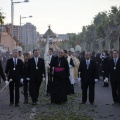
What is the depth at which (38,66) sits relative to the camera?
59.4 feet

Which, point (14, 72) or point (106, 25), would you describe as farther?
point (106, 25)

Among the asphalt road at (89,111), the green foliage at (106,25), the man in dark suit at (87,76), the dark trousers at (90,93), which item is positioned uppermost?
the green foliage at (106,25)

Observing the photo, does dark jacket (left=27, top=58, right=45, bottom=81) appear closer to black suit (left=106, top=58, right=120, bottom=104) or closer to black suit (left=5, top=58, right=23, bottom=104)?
black suit (left=5, top=58, right=23, bottom=104)

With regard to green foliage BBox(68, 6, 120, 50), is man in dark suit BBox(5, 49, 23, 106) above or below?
below

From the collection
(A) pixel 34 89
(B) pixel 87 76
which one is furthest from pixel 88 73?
(A) pixel 34 89

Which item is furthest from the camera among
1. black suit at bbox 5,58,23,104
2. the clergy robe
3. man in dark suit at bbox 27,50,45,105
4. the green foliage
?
the green foliage

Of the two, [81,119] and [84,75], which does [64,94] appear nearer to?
[84,75]

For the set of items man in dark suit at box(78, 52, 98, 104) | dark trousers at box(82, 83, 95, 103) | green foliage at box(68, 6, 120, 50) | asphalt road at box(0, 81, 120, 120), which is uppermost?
green foliage at box(68, 6, 120, 50)

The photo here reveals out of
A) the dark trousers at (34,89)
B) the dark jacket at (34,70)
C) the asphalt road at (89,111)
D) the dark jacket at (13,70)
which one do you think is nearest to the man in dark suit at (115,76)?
the asphalt road at (89,111)

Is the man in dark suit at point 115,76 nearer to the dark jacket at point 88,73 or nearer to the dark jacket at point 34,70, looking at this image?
the dark jacket at point 88,73

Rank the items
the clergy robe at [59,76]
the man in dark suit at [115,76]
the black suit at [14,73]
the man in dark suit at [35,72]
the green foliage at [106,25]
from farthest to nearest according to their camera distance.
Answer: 1. the green foliage at [106,25]
2. the clergy robe at [59,76]
3. the man in dark suit at [35,72]
4. the black suit at [14,73]
5. the man in dark suit at [115,76]

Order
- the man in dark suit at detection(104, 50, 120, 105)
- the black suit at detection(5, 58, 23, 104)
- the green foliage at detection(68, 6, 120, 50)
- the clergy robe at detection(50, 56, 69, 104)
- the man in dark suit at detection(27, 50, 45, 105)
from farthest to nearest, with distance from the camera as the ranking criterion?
the green foliage at detection(68, 6, 120, 50), the clergy robe at detection(50, 56, 69, 104), the man in dark suit at detection(27, 50, 45, 105), the black suit at detection(5, 58, 23, 104), the man in dark suit at detection(104, 50, 120, 105)

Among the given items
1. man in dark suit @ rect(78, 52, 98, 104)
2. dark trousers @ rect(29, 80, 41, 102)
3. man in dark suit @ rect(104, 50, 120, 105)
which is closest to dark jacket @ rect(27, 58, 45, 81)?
dark trousers @ rect(29, 80, 41, 102)

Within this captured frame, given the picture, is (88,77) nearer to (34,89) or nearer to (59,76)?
(59,76)
